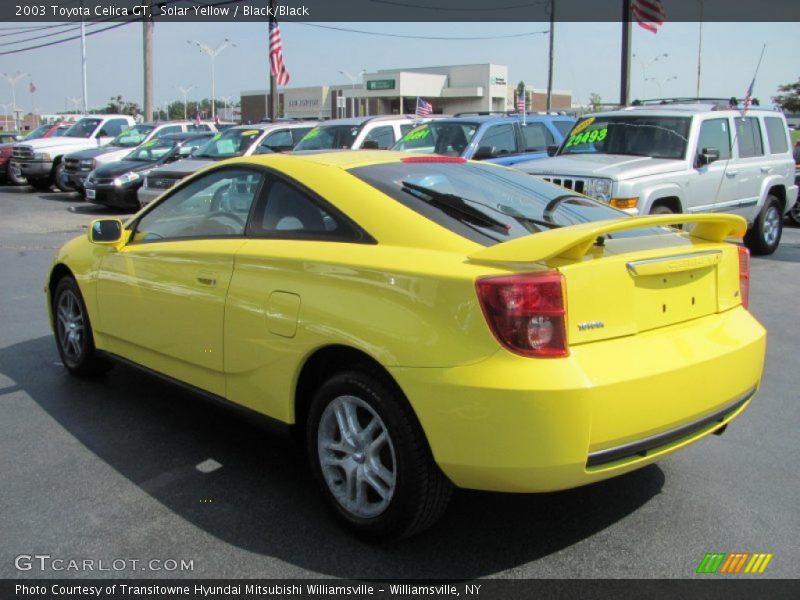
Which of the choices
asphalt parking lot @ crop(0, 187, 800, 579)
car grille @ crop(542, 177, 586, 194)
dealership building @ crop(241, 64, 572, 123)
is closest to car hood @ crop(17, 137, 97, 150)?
car grille @ crop(542, 177, 586, 194)

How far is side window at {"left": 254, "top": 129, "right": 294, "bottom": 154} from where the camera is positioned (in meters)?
15.9

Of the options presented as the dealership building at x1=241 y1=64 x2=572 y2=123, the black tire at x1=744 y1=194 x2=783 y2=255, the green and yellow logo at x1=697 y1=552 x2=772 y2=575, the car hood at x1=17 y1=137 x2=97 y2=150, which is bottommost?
the green and yellow logo at x1=697 y1=552 x2=772 y2=575

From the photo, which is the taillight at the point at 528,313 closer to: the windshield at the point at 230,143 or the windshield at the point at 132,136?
the windshield at the point at 230,143

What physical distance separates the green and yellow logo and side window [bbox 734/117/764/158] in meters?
8.40

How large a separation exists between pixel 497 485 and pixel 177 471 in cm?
186

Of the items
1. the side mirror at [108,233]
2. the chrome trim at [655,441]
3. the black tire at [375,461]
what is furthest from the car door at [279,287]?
the side mirror at [108,233]

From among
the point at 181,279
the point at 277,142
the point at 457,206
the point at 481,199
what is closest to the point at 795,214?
the point at 277,142

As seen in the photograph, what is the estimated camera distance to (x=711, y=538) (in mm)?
3297

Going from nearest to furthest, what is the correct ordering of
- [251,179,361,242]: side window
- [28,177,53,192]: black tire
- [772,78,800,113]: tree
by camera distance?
[251,179,361,242]: side window
[28,177,53,192]: black tire
[772,78,800,113]: tree

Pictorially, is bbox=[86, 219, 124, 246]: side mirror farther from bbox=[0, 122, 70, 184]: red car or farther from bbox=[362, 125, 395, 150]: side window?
bbox=[0, 122, 70, 184]: red car

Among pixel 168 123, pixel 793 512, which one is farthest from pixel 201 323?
pixel 168 123

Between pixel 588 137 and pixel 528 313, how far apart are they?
8.13 m

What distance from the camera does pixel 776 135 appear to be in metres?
11.2

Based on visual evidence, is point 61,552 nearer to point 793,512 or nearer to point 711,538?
point 711,538
